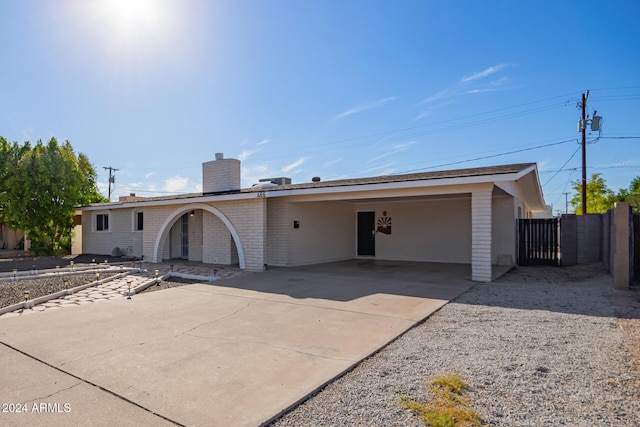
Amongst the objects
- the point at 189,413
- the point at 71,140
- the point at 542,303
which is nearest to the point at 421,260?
the point at 542,303

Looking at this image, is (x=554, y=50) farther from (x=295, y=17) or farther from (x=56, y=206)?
(x=56, y=206)

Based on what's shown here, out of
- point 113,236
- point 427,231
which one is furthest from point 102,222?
point 427,231

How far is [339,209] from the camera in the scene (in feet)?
48.9

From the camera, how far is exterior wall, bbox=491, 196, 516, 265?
41.1 ft

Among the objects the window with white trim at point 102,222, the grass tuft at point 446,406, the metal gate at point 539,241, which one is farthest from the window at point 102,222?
the grass tuft at point 446,406

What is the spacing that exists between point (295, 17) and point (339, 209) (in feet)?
24.4

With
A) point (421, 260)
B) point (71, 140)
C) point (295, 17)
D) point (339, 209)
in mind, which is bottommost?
point (421, 260)

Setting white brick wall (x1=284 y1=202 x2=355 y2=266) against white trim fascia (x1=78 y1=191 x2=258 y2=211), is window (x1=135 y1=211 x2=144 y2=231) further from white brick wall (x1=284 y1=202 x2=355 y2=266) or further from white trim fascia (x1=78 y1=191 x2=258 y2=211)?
white brick wall (x1=284 y1=202 x2=355 y2=266)

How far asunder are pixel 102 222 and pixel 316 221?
11893mm

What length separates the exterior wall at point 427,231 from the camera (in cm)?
1383

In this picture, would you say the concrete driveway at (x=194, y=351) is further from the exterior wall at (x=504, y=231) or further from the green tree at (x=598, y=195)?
the green tree at (x=598, y=195)

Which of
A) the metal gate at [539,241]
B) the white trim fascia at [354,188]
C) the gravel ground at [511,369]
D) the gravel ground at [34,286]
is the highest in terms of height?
the white trim fascia at [354,188]

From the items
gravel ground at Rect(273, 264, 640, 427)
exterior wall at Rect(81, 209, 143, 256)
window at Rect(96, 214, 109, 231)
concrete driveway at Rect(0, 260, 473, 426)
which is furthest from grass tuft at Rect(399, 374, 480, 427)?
window at Rect(96, 214, 109, 231)

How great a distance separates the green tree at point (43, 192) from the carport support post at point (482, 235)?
18137mm
